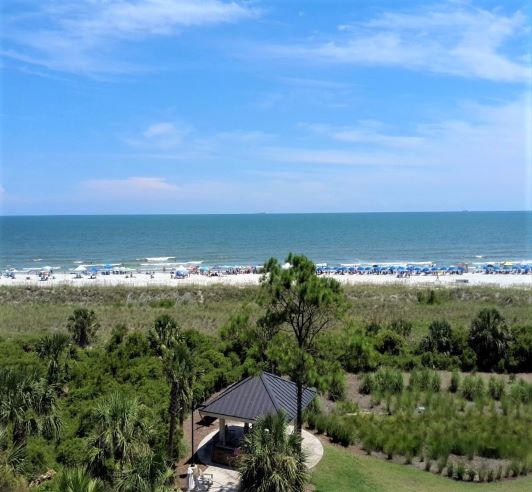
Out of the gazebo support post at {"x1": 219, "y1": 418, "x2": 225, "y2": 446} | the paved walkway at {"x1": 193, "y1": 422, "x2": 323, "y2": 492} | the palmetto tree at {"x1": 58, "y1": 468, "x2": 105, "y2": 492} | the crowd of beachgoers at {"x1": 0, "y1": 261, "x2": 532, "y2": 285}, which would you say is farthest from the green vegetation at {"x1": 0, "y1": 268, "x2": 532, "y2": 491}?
the crowd of beachgoers at {"x1": 0, "y1": 261, "x2": 532, "y2": 285}

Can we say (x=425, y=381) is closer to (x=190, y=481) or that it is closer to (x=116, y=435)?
(x=190, y=481)

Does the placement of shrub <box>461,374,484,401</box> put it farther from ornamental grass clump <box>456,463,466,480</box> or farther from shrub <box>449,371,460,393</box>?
ornamental grass clump <box>456,463,466,480</box>

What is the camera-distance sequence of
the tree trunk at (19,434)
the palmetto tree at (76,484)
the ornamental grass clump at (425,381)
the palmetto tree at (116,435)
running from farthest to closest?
the ornamental grass clump at (425,381) < the tree trunk at (19,434) < the palmetto tree at (116,435) < the palmetto tree at (76,484)

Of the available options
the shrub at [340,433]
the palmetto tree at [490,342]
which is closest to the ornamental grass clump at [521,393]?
the palmetto tree at [490,342]

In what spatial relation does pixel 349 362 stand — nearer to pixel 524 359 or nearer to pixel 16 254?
pixel 524 359

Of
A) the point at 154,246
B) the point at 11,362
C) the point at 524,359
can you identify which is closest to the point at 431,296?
the point at 524,359

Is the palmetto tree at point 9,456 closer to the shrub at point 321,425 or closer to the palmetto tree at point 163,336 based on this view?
the shrub at point 321,425
